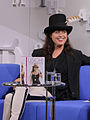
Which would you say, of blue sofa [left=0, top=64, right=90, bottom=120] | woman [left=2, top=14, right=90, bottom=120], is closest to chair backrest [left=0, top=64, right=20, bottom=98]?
blue sofa [left=0, top=64, right=90, bottom=120]

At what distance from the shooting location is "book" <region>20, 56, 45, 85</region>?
2.16 meters

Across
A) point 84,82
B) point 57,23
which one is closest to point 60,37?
point 57,23

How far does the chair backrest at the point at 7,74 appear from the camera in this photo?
310 cm

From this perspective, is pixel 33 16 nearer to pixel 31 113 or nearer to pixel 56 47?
pixel 56 47

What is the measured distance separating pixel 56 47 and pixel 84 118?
914 millimetres

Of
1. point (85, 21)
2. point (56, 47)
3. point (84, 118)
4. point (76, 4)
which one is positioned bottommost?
point (84, 118)

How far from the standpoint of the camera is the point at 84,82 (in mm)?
2988

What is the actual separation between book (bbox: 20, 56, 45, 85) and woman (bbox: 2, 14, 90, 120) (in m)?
0.78

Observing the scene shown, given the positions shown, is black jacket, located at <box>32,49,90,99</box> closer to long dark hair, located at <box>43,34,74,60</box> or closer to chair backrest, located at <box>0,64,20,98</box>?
long dark hair, located at <box>43,34,74,60</box>

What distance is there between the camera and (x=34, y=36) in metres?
4.06

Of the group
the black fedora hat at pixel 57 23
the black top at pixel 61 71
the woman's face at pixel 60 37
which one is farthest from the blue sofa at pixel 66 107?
the black fedora hat at pixel 57 23

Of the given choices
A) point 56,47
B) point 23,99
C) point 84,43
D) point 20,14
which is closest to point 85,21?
point 84,43

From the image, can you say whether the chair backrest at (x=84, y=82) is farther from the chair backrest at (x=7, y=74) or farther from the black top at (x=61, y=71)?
the chair backrest at (x=7, y=74)

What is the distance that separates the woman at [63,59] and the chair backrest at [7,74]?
0.30 metres
